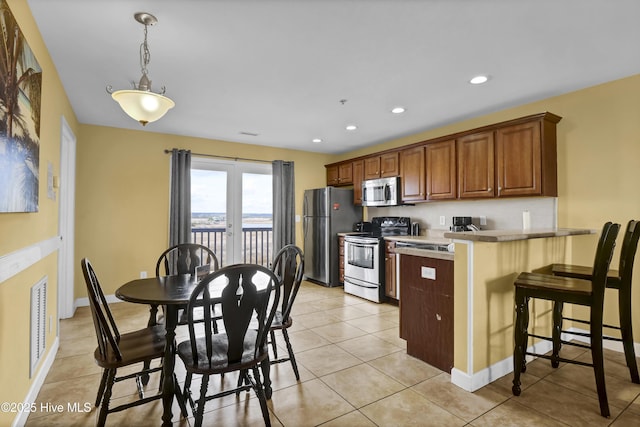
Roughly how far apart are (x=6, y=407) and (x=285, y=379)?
156 cm

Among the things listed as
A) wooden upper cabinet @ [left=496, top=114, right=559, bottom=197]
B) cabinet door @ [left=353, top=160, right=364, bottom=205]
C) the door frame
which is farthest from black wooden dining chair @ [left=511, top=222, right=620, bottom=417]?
the door frame

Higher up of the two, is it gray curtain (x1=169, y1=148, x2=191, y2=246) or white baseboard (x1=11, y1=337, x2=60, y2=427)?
gray curtain (x1=169, y1=148, x2=191, y2=246)

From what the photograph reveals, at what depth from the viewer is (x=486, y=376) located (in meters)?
2.33

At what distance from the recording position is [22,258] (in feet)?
6.07

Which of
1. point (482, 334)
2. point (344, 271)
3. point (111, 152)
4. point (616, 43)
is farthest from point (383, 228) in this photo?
point (111, 152)

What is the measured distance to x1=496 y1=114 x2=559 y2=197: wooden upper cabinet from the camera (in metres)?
3.19

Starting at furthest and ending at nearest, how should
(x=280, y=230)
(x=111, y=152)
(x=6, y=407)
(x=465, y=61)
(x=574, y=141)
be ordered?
(x=280, y=230) → (x=111, y=152) → (x=574, y=141) → (x=465, y=61) → (x=6, y=407)

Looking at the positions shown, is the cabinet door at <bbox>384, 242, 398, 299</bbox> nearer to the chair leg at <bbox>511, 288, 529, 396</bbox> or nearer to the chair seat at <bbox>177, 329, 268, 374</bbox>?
the chair leg at <bbox>511, 288, 529, 396</bbox>

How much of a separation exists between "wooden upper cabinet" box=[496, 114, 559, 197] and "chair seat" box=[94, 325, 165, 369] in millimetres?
3520

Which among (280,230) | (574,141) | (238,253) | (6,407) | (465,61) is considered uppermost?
(465,61)

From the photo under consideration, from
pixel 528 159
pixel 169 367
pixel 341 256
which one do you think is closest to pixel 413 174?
pixel 528 159

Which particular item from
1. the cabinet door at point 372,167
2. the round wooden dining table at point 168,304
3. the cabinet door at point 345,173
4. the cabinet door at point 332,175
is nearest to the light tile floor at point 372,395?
the round wooden dining table at point 168,304

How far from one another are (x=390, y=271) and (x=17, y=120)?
4001 mm

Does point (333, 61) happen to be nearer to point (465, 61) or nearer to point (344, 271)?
point (465, 61)
